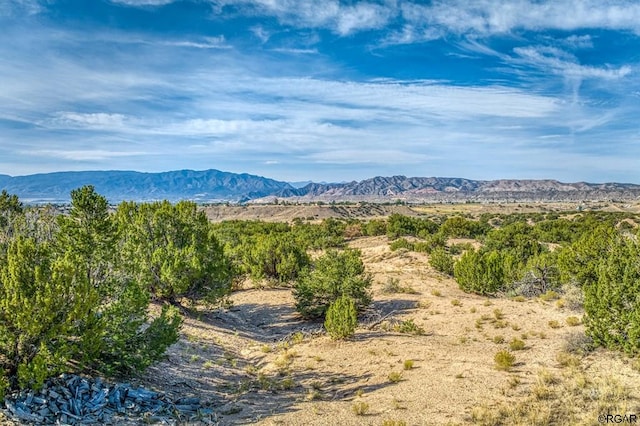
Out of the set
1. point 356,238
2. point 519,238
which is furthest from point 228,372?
point 356,238

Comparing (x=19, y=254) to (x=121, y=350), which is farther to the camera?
(x=121, y=350)

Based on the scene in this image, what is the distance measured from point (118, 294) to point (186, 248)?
24.5ft

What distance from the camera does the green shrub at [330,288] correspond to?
20766 millimetres

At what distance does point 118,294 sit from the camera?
11.5 m

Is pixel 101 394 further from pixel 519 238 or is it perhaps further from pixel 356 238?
pixel 356 238

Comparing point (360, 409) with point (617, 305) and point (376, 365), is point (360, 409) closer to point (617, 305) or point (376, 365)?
point (376, 365)

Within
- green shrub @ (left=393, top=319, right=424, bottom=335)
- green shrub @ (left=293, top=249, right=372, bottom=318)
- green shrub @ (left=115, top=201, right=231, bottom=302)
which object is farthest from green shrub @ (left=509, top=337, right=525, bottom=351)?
green shrub @ (left=115, top=201, right=231, bottom=302)

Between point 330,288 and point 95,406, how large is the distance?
13047 mm

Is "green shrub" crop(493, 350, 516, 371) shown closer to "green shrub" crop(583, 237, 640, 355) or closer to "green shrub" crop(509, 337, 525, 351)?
"green shrub" crop(509, 337, 525, 351)

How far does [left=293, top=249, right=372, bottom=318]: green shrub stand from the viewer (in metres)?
20.8

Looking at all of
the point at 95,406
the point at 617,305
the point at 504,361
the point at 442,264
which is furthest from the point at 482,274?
the point at 95,406

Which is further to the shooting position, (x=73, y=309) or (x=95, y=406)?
(x=73, y=309)

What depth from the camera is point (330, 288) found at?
823 inches

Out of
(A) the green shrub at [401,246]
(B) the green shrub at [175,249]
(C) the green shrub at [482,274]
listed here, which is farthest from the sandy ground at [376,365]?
(A) the green shrub at [401,246]
